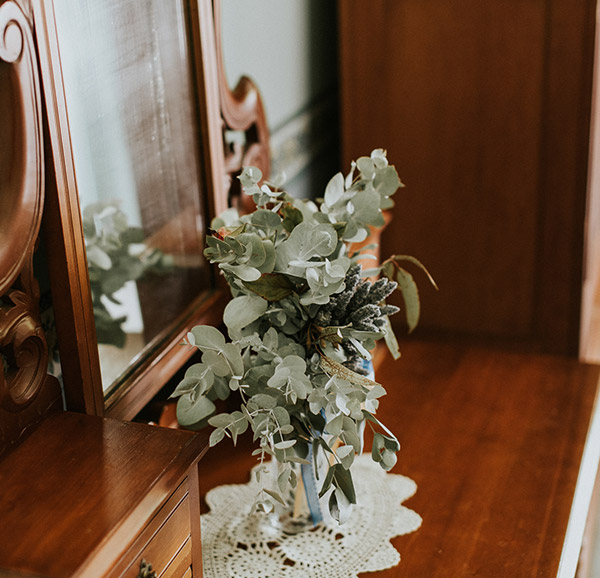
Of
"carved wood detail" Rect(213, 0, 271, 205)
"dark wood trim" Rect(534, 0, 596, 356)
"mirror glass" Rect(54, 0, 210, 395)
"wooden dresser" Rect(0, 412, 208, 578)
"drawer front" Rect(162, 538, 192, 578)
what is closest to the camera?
"wooden dresser" Rect(0, 412, 208, 578)

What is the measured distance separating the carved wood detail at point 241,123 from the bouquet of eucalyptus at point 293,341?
0.31 meters

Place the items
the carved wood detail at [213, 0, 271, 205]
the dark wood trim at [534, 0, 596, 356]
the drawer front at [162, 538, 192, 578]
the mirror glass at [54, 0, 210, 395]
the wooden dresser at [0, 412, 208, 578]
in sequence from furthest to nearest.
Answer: the dark wood trim at [534, 0, 596, 356] < the carved wood detail at [213, 0, 271, 205] < the mirror glass at [54, 0, 210, 395] < the drawer front at [162, 538, 192, 578] < the wooden dresser at [0, 412, 208, 578]

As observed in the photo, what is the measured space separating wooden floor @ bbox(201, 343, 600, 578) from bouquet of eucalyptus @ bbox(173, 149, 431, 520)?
0.19 meters

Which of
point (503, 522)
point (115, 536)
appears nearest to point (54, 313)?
point (115, 536)

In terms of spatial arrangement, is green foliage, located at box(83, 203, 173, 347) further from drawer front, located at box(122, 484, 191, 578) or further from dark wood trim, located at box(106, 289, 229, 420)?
drawer front, located at box(122, 484, 191, 578)

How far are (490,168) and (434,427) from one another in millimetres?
576

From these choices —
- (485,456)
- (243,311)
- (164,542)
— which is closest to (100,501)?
(164,542)

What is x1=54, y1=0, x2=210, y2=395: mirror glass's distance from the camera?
85 cm

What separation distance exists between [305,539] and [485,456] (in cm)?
32

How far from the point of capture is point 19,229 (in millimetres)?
731

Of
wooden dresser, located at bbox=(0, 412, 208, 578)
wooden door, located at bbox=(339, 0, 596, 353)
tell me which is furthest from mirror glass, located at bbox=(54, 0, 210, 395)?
wooden door, located at bbox=(339, 0, 596, 353)

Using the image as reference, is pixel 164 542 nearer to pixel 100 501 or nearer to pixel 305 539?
pixel 100 501

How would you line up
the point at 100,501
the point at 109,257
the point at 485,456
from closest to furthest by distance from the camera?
the point at 100,501, the point at 109,257, the point at 485,456

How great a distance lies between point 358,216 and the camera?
0.89 meters
